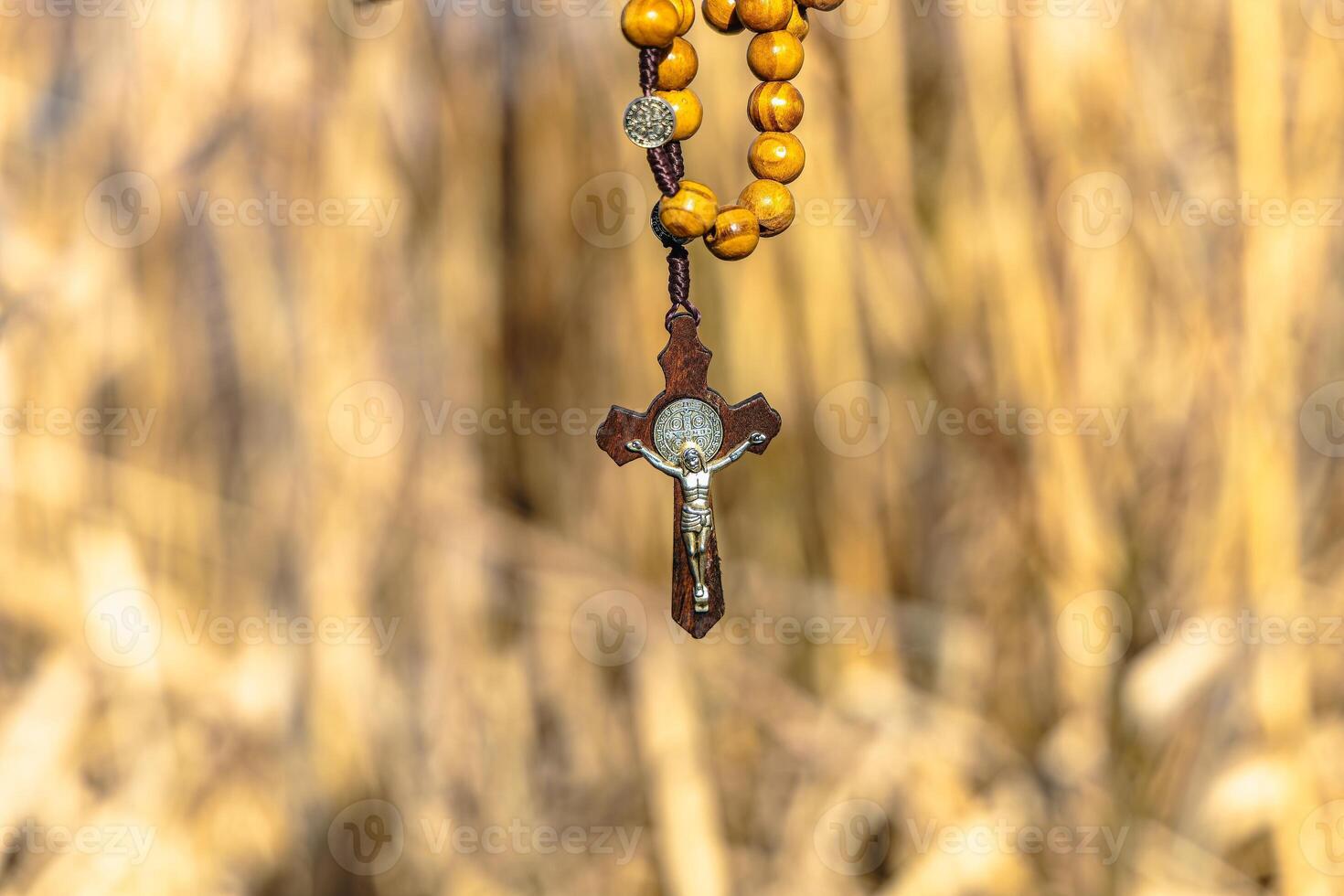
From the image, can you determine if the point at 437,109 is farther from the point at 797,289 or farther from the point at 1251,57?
the point at 1251,57

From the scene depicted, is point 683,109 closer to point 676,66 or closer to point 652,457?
point 676,66

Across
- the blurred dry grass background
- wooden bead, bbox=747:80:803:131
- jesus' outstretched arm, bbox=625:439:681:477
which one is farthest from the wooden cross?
the blurred dry grass background

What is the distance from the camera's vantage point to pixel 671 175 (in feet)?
1.76

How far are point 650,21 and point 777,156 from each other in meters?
0.10

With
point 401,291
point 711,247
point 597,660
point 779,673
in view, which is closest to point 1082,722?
point 779,673

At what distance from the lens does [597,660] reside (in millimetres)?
850

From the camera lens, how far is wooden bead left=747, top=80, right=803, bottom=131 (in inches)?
21.7

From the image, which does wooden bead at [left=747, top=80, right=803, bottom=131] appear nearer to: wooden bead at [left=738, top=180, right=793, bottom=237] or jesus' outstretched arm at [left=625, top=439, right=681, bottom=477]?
wooden bead at [left=738, top=180, right=793, bottom=237]

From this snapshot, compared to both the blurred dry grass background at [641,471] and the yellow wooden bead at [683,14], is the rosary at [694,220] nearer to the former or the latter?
the yellow wooden bead at [683,14]

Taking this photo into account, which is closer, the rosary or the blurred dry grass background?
the rosary

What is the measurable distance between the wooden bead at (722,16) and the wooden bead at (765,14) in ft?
0.09

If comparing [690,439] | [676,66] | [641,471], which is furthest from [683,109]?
[641,471]

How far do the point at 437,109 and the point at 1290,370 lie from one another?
70cm

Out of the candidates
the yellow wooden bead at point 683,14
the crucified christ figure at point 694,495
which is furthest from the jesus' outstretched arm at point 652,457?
the yellow wooden bead at point 683,14
